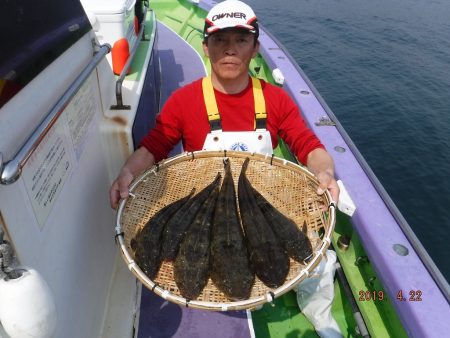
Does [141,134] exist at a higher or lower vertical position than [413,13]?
higher

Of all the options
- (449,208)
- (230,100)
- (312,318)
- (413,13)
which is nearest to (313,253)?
(312,318)

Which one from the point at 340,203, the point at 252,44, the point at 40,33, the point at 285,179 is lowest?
the point at 340,203

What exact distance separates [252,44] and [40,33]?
152 centimetres

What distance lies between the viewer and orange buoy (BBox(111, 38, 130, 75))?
9.89 feet

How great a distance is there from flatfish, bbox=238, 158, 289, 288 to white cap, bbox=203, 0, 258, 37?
3.92ft

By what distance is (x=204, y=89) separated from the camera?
9.62 feet

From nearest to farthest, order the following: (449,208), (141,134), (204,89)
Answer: (204,89) → (141,134) → (449,208)

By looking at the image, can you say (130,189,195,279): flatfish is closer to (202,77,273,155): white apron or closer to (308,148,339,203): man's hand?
(202,77,273,155): white apron

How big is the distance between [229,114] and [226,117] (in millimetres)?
36

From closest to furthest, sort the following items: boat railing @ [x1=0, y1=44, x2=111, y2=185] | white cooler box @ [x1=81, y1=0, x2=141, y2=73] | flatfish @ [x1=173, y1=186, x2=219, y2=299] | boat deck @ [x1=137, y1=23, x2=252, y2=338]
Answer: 1. boat railing @ [x1=0, y1=44, x2=111, y2=185]
2. flatfish @ [x1=173, y1=186, x2=219, y2=299]
3. boat deck @ [x1=137, y1=23, x2=252, y2=338]
4. white cooler box @ [x1=81, y1=0, x2=141, y2=73]

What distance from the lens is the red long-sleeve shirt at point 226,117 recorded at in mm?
2939

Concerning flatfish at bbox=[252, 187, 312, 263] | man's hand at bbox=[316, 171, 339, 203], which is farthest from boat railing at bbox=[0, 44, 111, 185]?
man's hand at bbox=[316, 171, 339, 203]

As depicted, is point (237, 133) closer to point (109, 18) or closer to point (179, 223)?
point (179, 223)

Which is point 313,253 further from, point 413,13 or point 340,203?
point 413,13
